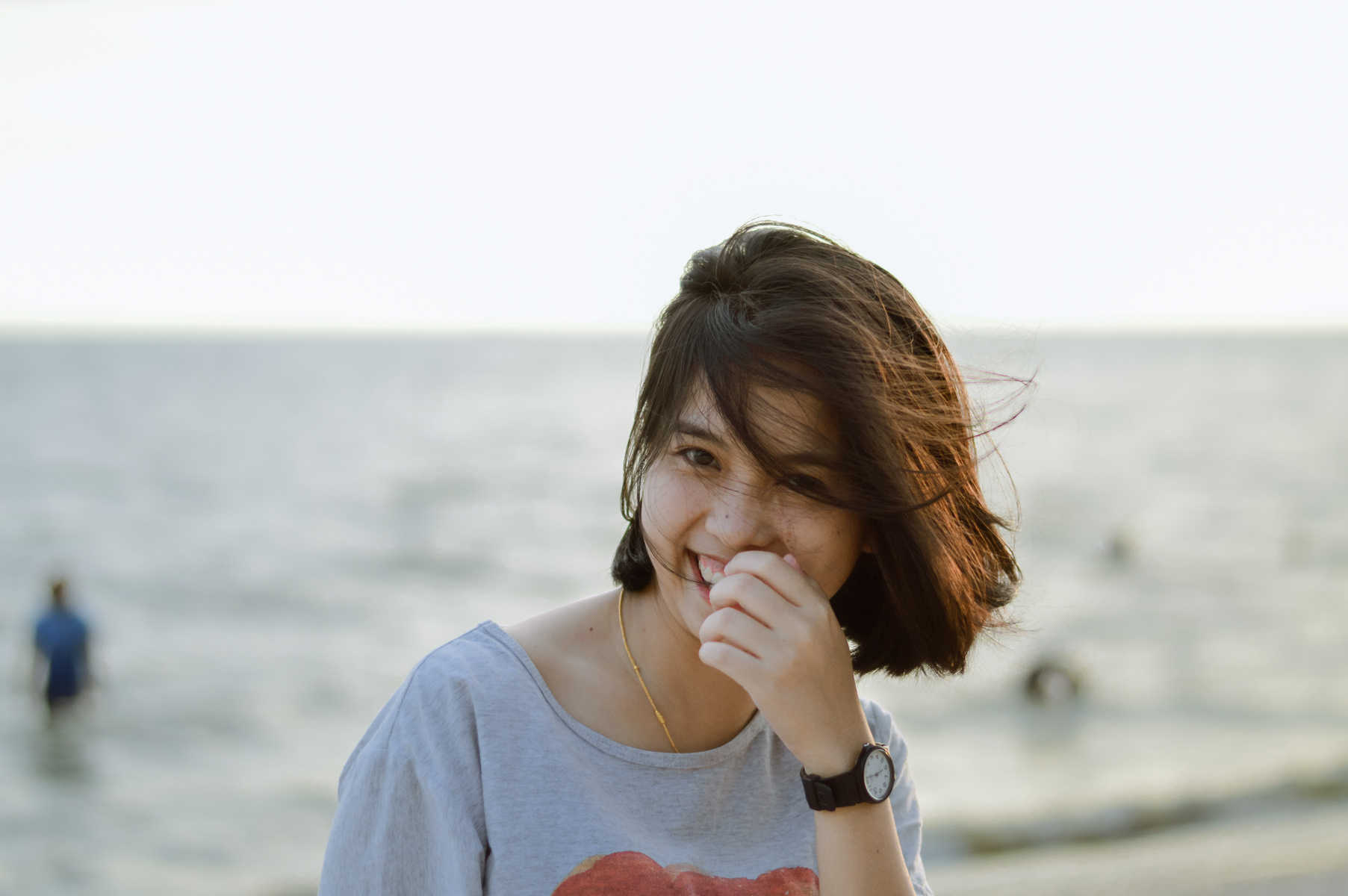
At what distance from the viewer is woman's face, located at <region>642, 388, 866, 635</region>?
1.62 meters

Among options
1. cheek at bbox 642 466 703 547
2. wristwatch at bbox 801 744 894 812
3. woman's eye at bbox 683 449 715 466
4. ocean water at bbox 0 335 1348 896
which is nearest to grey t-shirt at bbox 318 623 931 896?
wristwatch at bbox 801 744 894 812

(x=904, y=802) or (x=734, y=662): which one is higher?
(x=734, y=662)

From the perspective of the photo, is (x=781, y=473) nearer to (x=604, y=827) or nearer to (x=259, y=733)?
(x=604, y=827)

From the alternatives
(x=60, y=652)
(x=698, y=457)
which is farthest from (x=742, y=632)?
(x=60, y=652)

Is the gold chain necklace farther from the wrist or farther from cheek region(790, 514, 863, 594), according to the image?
cheek region(790, 514, 863, 594)

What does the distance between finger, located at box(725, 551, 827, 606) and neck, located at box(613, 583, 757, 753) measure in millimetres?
264

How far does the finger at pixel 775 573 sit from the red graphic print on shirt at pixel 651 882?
1.47 feet

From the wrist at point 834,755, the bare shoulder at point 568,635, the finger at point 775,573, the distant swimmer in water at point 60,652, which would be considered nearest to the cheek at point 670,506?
the finger at point 775,573

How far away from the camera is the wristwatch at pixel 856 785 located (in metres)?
1.63

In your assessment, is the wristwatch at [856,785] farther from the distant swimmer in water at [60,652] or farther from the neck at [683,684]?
the distant swimmer in water at [60,652]

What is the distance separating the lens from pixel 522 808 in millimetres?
1575

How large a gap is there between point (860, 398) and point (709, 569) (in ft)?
1.19

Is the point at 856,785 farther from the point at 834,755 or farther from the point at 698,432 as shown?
the point at 698,432

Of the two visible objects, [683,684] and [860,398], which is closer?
[860,398]
